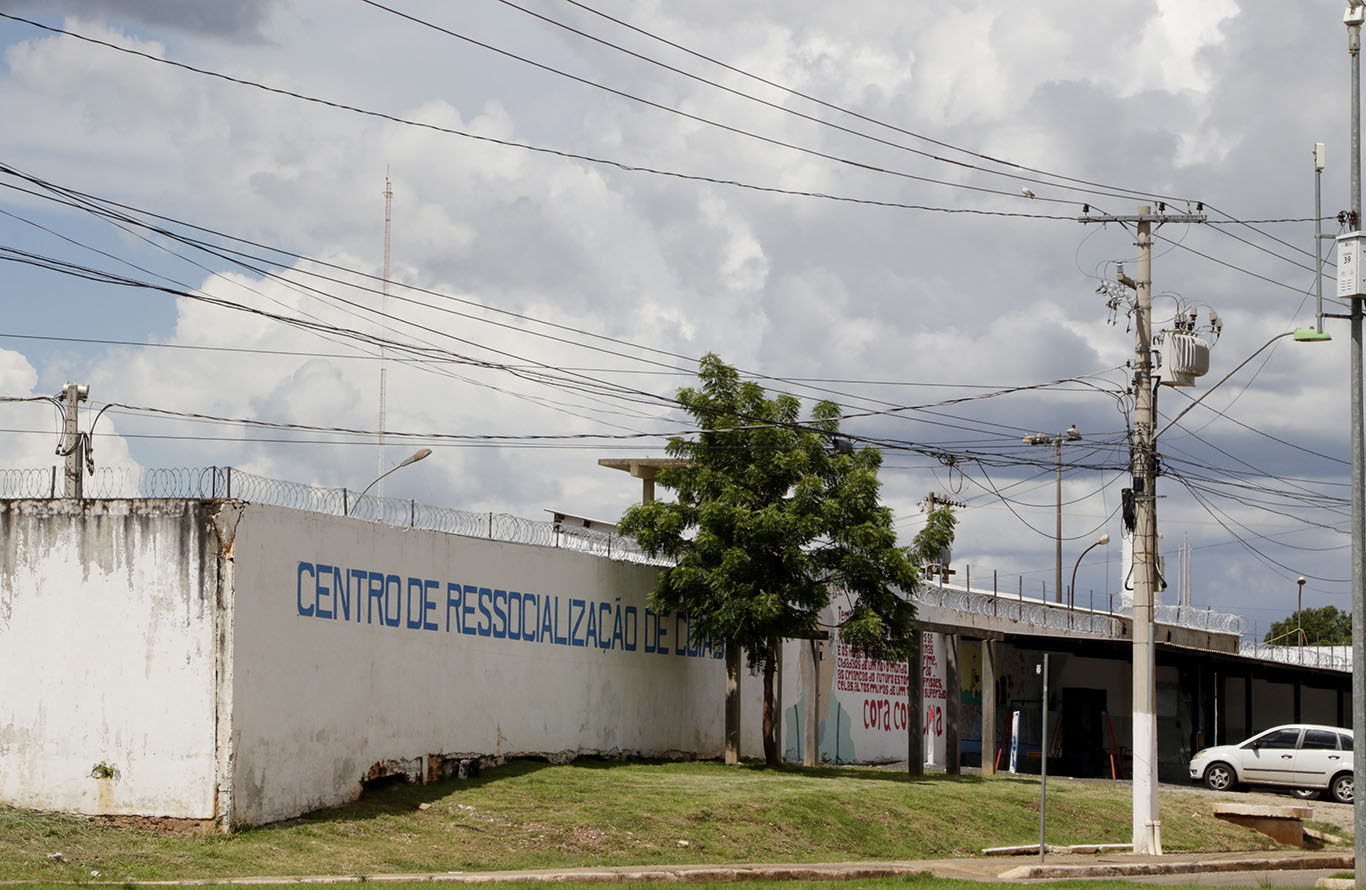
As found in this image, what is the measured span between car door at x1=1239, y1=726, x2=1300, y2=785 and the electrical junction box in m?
17.4

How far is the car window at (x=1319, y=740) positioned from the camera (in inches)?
1243

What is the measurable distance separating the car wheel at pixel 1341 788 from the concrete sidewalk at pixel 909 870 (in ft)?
23.1

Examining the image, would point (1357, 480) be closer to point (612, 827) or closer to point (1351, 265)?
point (1351, 265)

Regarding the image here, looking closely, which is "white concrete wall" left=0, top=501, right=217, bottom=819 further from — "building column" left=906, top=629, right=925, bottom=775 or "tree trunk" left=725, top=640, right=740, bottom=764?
"building column" left=906, top=629, right=925, bottom=775

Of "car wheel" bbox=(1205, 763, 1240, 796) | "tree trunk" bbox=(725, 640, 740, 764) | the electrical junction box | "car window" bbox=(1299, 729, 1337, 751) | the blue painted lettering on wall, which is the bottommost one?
"car wheel" bbox=(1205, 763, 1240, 796)

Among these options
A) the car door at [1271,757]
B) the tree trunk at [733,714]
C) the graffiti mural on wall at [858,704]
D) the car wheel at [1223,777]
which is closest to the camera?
the tree trunk at [733,714]

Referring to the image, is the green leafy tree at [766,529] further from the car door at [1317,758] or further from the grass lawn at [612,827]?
the car door at [1317,758]

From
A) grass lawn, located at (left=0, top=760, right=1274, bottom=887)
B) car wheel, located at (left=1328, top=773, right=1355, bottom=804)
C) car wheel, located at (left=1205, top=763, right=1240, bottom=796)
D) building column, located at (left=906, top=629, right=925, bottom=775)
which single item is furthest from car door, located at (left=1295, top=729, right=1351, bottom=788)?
building column, located at (left=906, top=629, right=925, bottom=775)

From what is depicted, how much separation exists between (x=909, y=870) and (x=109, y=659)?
9674 millimetres

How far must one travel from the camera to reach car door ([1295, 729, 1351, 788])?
31.2 m

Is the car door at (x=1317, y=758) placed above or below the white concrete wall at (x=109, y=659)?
below

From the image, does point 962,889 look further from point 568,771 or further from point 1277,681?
point 1277,681

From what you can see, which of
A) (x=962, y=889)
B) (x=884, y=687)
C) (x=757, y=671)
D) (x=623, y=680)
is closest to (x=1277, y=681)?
(x=884, y=687)

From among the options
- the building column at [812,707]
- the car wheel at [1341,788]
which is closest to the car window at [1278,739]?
the car wheel at [1341,788]
